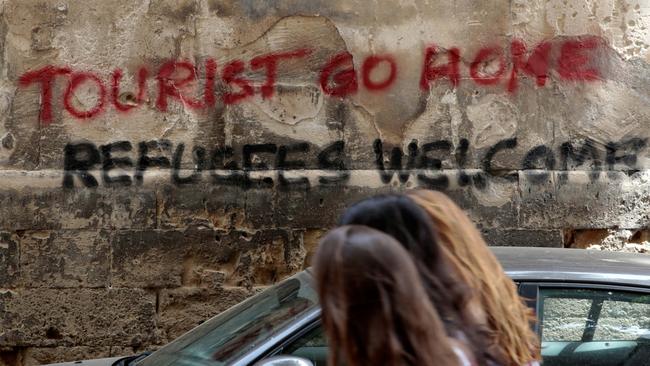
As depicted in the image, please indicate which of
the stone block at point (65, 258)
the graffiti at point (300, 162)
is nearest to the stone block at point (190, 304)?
the stone block at point (65, 258)

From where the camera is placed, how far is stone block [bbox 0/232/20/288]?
680 cm

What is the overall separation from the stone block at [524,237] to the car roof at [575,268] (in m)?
3.16

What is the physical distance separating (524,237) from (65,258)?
3.25 m

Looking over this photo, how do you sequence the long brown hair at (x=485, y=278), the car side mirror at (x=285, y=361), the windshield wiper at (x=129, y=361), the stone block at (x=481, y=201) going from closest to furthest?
1. the long brown hair at (x=485, y=278)
2. the car side mirror at (x=285, y=361)
3. the windshield wiper at (x=129, y=361)
4. the stone block at (x=481, y=201)

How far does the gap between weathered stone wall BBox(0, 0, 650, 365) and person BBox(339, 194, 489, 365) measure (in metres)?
4.63

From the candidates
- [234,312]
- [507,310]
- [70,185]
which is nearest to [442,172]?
[70,185]

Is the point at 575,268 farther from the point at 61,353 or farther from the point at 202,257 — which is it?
the point at 61,353

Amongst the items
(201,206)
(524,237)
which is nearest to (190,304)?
(201,206)

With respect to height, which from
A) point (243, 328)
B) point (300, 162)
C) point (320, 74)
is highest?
point (320, 74)

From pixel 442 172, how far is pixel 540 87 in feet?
3.13

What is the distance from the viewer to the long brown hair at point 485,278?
238 centimetres

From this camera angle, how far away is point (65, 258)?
6.83 metres

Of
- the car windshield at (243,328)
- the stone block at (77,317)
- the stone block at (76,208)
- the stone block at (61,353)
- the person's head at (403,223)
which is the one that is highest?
the person's head at (403,223)

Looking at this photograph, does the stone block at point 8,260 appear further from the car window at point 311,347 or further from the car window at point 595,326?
the car window at point 595,326
